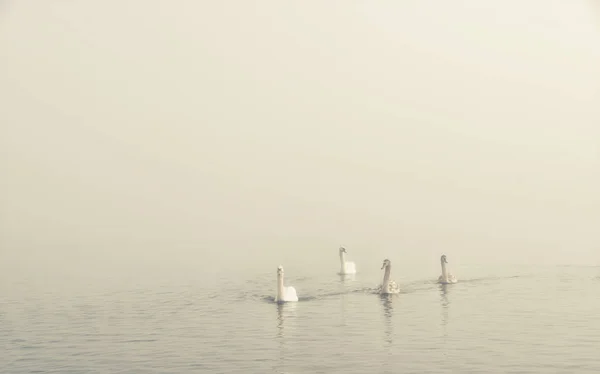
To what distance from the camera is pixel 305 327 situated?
145 ft

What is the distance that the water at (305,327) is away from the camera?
35.3 metres

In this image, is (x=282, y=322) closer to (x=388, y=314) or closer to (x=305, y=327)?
(x=305, y=327)

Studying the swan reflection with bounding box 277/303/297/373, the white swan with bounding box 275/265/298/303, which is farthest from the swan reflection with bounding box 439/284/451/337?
the white swan with bounding box 275/265/298/303

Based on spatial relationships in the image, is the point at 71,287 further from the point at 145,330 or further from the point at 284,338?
the point at 284,338

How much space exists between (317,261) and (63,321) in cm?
4796

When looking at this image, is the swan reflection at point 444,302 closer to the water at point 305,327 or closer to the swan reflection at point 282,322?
the water at point 305,327

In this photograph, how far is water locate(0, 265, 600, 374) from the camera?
35281mm

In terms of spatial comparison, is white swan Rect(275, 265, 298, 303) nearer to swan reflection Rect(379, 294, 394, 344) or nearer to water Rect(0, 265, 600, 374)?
water Rect(0, 265, 600, 374)

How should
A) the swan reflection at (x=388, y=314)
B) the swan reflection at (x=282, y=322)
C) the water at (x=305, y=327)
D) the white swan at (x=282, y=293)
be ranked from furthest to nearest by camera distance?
the white swan at (x=282, y=293)
the swan reflection at (x=388, y=314)
the swan reflection at (x=282, y=322)
the water at (x=305, y=327)

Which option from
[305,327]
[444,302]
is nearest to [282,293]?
[305,327]

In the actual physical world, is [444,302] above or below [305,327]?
above

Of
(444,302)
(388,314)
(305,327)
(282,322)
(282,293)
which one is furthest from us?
(444,302)

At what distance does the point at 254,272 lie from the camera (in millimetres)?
76438

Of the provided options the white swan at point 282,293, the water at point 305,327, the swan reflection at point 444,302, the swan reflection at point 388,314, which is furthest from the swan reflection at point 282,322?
the swan reflection at point 444,302
